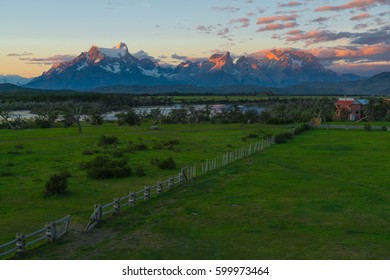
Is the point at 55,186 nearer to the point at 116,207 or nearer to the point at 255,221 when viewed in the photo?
the point at 116,207

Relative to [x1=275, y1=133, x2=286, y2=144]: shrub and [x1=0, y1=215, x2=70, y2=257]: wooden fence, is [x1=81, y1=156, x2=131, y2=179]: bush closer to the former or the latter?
[x1=0, y1=215, x2=70, y2=257]: wooden fence

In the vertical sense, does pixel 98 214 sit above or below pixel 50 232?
above

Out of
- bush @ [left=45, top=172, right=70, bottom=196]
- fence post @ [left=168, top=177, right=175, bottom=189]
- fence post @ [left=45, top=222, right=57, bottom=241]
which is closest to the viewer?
fence post @ [left=45, top=222, right=57, bottom=241]

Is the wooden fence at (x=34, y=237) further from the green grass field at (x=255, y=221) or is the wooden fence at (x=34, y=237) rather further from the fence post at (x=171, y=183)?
the fence post at (x=171, y=183)

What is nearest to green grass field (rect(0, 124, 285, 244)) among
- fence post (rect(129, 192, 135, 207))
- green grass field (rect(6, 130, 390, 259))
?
fence post (rect(129, 192, 135, 207))

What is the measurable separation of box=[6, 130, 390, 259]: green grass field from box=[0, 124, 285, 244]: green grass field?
475 cm

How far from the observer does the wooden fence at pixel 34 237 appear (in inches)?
909

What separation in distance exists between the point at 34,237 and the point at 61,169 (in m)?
26.0

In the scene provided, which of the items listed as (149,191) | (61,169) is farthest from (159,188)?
(61,169)

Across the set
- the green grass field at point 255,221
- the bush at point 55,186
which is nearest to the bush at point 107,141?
the green grass field at point 255,221

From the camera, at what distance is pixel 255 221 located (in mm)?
29312

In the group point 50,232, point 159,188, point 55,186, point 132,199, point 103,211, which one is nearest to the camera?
point 50,232

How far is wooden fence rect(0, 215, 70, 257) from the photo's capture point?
23094 millimetres
